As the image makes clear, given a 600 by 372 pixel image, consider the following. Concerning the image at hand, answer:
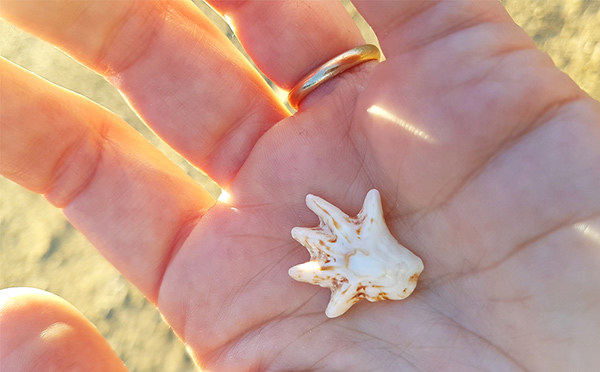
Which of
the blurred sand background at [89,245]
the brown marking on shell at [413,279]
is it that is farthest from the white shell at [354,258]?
the blurred sand background at [89,245]

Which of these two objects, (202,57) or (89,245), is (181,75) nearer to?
(202,57)

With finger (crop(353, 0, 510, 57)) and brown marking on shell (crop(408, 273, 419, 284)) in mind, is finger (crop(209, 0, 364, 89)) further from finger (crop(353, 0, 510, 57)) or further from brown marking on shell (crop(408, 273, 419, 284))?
brown marking on shell (crop(408, 273, 419, 284))

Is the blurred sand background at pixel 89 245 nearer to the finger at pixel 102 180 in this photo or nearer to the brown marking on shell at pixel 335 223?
the finger at pixel 102 180

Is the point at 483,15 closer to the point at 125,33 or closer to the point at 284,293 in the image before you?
the point at 284,293

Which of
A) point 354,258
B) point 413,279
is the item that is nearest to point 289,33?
point 354,258

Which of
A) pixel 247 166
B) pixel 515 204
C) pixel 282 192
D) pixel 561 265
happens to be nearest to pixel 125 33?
pixel 247 166

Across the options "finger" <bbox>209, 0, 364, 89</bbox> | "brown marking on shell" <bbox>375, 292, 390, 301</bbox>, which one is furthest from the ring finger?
"brown marking on shell" <bbox>375, 292, 390, 301</bbox>
